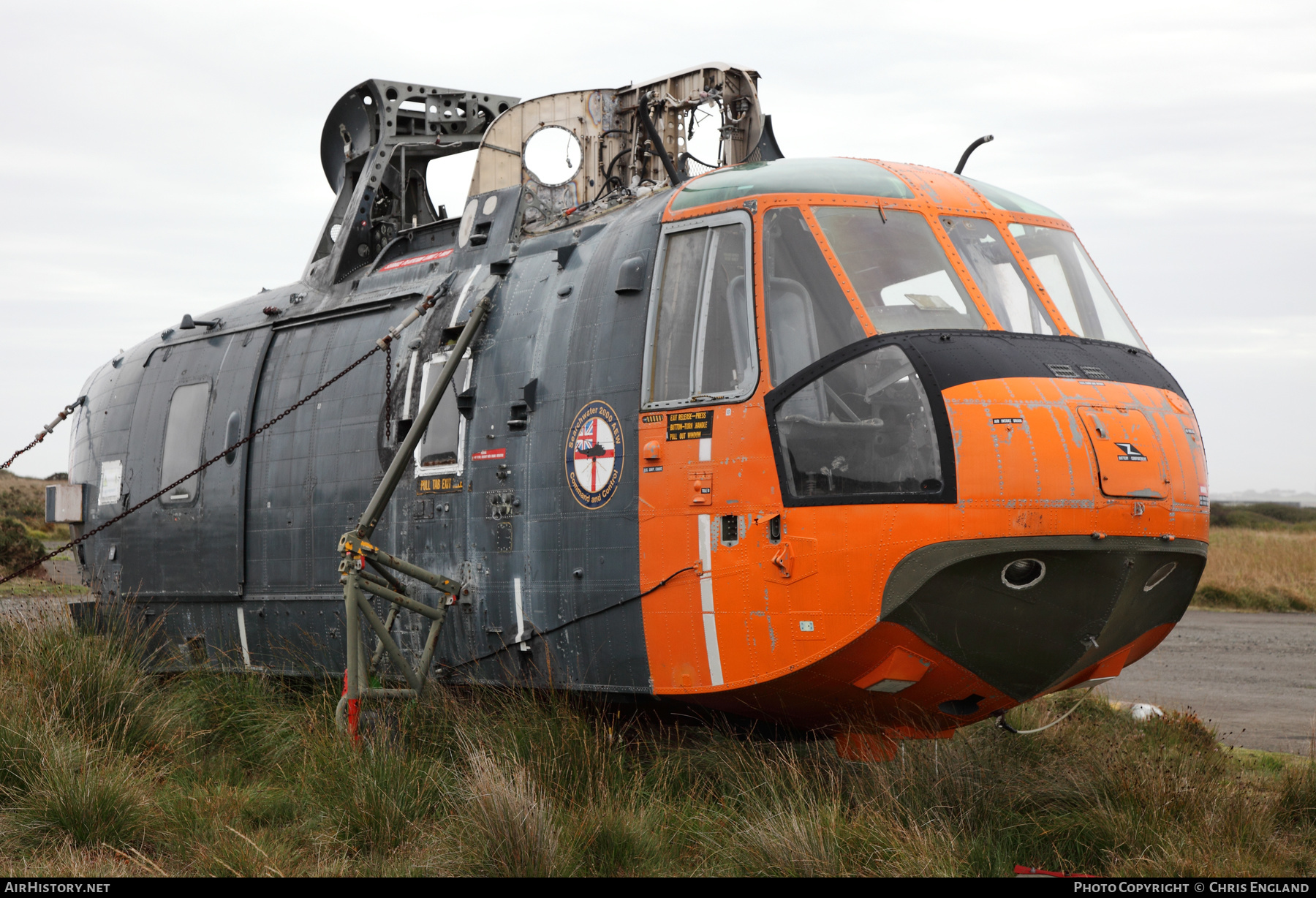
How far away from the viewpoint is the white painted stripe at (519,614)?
7824 millimetres

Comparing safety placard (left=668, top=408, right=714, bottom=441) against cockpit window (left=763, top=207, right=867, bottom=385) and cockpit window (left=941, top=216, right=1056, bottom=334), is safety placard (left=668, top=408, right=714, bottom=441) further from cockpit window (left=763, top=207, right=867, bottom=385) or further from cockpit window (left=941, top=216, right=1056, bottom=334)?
cockpit window (left=941, top=216, right=1056, bottom=334)

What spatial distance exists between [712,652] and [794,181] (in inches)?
110

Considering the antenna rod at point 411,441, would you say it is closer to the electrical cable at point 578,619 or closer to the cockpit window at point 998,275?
the electrical cable at point 578,619

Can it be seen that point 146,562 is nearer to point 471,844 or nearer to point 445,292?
point 445,292

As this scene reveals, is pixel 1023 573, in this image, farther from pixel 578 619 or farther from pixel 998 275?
pixel 578 619

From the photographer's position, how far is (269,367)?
10.6 metres

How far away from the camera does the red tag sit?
9.75 meters

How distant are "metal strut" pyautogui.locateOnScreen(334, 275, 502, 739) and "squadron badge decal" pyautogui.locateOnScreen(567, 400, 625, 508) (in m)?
1.16

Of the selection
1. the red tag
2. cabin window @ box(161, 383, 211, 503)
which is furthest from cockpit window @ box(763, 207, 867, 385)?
cabin window @ box(161, 383, 211, 503)

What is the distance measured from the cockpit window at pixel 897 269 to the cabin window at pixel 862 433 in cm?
35

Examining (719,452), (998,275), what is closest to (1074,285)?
(998,275)

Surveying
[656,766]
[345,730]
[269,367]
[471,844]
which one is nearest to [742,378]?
[656,766]

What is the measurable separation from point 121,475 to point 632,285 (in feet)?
22.4

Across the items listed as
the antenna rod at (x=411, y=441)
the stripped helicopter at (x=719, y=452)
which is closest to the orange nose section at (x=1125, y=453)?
the stripped helicopter at (x=719, y=452)
